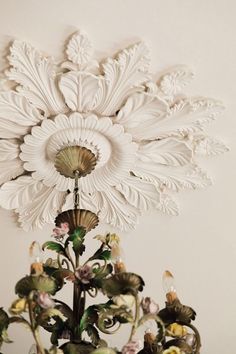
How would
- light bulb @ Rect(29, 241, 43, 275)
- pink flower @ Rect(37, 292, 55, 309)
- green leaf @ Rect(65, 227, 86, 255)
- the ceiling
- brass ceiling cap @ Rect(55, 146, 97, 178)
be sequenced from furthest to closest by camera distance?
brass ceiling cap @ Rect(55, 146, 97, 178)
the ceiling
green leaf @ Rect(65, 227, 86, 255)
light bulb @ Rect(29, 241, 43, 275)
pink flower @ Rect(37, 292, 55, 309)

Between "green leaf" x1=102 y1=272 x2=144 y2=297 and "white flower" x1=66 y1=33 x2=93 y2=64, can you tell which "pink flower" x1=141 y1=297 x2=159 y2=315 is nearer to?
"green leaf" x1=102 y1=272 x2=144 y2=297

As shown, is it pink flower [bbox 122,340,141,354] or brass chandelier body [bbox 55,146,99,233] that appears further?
brass chandelier body [bbox 55,146,99,233]

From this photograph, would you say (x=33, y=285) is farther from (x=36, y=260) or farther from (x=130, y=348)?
(x=130, y=348)

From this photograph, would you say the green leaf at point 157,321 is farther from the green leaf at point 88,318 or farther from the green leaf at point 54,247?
the green leaf at point 54,247

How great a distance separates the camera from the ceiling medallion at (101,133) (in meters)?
1.54

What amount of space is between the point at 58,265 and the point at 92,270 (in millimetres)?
110

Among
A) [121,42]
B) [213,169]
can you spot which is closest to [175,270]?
[213,169]

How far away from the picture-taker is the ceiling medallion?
154cm

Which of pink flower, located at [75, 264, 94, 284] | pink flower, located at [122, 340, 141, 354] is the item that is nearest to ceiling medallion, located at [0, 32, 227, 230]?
pink flower, located at [75, 264, 94, 284]

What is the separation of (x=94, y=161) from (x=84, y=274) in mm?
A: 560

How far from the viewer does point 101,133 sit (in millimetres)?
1711

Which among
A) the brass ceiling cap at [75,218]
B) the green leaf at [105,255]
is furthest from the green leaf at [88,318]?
the brass ceiling cap at [75,218]

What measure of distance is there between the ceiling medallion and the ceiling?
Answer: 0.04 m

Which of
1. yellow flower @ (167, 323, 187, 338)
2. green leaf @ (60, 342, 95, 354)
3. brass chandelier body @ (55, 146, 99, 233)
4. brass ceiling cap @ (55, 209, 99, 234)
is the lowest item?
green leaf @ (60, 342, 95, 354)
